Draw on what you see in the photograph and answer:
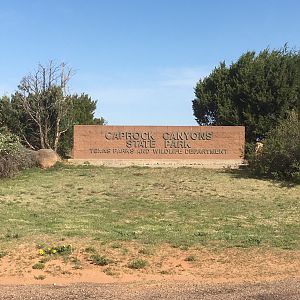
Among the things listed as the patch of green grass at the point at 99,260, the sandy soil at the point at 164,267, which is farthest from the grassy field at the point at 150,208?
the patch of green grass at the point at 99,260

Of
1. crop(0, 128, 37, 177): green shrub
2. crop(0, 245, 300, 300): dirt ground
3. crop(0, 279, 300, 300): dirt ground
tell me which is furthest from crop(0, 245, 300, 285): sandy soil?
crop(0, 128, 37, 177): green shrub

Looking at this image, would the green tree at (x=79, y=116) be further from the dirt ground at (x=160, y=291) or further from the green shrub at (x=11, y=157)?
the dirt ground at (x=160, y=291)

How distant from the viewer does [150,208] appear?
567 inches

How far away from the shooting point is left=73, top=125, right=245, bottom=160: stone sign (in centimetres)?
2811

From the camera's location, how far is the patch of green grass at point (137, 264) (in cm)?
794

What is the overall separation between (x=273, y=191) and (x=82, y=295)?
13.6m

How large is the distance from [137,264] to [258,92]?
28.2 m

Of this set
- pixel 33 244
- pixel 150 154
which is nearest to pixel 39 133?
pixel 150 154

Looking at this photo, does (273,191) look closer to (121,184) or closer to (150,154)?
(121,184)

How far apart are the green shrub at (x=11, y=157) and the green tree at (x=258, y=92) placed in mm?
16840

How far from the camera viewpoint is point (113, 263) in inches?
320

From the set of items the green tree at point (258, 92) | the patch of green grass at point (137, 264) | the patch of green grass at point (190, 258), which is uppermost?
the green tree at point (258, 92)

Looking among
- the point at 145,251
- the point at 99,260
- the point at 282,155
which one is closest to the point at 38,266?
the point at 99,260

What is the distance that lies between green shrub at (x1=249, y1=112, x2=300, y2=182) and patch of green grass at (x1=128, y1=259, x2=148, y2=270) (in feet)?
43.8
